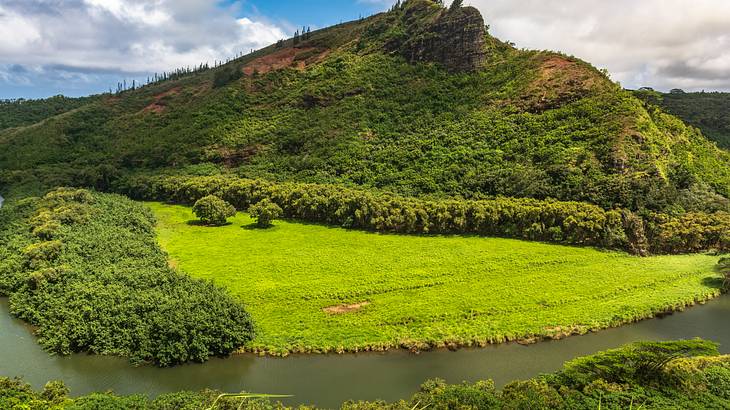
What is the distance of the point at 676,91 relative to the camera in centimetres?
17925

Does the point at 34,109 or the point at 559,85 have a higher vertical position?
the point at 34,109

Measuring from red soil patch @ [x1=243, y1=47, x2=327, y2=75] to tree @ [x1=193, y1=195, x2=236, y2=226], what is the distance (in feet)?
236

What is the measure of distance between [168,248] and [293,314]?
29636mm

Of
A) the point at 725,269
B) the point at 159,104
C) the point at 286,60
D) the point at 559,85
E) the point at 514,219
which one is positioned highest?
the point at 286,60

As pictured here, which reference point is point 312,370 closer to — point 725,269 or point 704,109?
point 725,269

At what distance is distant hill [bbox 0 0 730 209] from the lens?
242ft

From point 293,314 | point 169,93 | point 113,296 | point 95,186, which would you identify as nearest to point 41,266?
point 113,296

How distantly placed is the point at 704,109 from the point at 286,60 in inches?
5230

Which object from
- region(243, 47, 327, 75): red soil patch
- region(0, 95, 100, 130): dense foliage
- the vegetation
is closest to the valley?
the vegetation

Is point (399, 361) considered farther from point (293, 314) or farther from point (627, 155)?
point (627, 155)

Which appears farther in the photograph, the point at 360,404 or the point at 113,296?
the point at 113,296

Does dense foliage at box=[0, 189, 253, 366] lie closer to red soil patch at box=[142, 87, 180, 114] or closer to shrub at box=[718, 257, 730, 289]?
shrub at box=[718, 257, 730, 289]

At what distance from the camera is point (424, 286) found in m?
47.5

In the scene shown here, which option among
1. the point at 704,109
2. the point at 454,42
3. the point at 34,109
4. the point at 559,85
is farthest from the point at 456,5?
the point at 34,109
